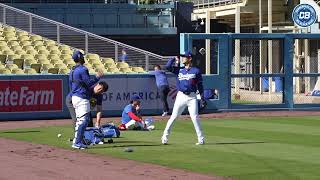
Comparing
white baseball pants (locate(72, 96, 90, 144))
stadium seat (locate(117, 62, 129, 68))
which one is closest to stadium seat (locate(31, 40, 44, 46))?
stadium seat (locate(117, 62, 129, 68))

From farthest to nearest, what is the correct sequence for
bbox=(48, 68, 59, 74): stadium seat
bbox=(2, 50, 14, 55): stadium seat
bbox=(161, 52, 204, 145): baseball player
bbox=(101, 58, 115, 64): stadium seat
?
bbox=(101, 58, 115, 64): stadium seat
bbox=(2, 50, 14, 55): stadium seat
bbox=(48, 68, 59, 74): stadium seat
bbox=(161, 52, 204, 145): baseball player

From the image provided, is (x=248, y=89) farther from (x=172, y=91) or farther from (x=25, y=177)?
(x=25, y=177)

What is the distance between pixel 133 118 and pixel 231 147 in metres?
4.99

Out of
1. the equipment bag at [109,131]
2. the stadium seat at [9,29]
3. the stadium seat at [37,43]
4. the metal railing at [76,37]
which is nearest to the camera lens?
the equipment bag at [109,131]

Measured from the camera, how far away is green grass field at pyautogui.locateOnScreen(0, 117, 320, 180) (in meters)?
13.2

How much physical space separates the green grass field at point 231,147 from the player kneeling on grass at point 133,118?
0.64 m

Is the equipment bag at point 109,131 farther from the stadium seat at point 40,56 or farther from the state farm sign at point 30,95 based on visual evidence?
the stadium seat at point 40,56

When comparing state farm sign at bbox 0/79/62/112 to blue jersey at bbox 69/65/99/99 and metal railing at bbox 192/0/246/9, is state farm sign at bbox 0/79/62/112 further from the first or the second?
metal railing at bbox 192/0/246/9

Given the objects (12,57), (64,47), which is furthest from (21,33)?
(12,57)

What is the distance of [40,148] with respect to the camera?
1694cm

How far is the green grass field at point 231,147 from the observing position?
1316 centimetres

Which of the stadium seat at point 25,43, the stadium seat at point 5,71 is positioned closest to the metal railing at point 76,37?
the stadium seat at point 25,43

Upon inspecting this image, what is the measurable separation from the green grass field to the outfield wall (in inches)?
169

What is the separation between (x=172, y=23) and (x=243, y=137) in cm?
3106
